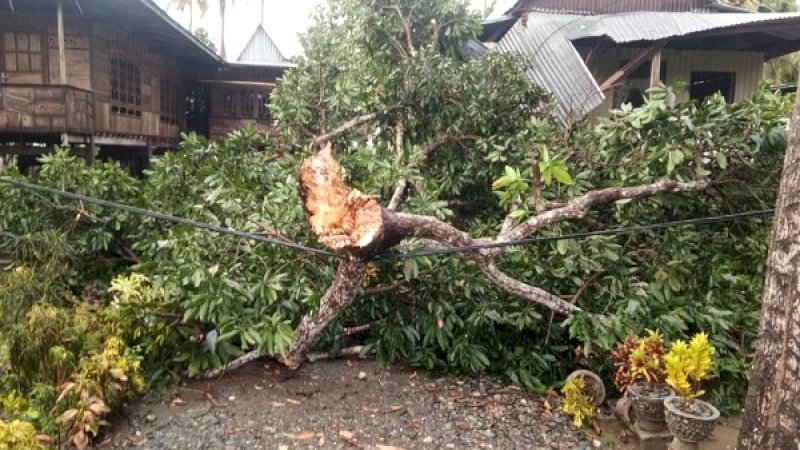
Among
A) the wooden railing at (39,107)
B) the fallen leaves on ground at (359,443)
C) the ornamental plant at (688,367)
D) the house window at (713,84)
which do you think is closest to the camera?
the ornamental plant at (688,367)

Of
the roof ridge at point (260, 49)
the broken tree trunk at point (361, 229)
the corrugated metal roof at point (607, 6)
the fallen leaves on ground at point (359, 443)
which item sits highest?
the roof ridge at point (260, 49)

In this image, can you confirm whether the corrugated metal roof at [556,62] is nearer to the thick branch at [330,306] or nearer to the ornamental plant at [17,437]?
the thick branch at [330,306]

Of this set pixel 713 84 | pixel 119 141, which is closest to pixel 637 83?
pixel 713 84

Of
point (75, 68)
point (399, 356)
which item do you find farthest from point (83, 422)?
point (75, 68)

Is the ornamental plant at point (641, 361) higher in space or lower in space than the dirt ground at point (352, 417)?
higher

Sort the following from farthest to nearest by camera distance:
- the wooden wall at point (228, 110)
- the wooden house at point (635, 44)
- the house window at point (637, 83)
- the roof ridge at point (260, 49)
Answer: the roof ridge at point (260, 49)
the wooden wall at point (228, 110)
the house window at point (637, 83)
the wooden house at point (635, 44)

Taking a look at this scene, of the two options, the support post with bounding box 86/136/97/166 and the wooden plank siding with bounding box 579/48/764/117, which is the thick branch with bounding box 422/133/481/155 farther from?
the wooden plank siding with bounding box 579/48/764/117

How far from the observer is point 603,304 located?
480 centimetres

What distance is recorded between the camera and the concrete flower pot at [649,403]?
3799 mm

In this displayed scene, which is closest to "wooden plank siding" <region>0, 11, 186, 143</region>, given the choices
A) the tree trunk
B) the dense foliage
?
the dense foliage

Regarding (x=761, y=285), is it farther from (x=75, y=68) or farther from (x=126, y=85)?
(x=126, y=85)

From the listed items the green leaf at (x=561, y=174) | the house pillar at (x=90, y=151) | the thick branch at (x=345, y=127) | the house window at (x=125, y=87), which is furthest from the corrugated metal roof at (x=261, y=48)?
the green leaf at (x=561, y=174)

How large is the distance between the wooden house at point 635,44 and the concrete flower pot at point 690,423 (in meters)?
6.03

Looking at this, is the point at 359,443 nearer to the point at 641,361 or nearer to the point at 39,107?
the point at 641,361
